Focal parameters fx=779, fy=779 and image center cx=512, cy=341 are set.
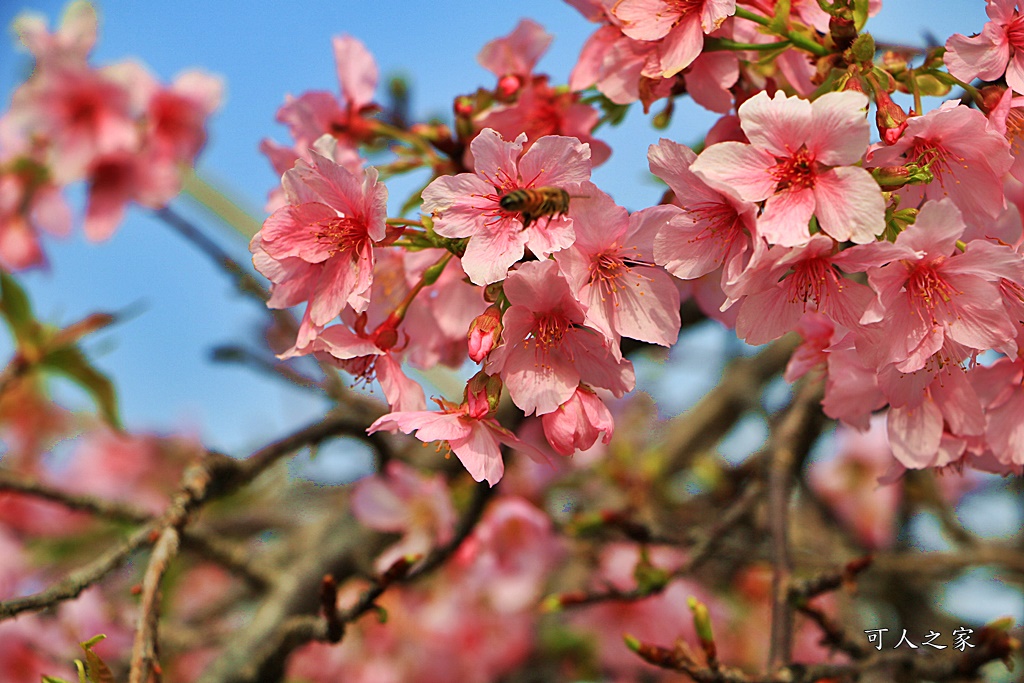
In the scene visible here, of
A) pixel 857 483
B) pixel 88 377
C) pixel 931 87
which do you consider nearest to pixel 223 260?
pixel 88 377

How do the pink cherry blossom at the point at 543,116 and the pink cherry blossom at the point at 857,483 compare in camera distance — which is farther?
the pink cherry blossom at the point at 857,483

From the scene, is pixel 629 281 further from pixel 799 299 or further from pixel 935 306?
pixel 935 306

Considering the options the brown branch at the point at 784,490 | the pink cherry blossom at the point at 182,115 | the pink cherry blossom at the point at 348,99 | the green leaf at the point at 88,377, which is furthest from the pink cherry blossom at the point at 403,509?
the pink cherry blossom at the point at 182,115

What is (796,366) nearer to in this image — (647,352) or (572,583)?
(647,352)

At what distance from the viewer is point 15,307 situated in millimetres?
2209

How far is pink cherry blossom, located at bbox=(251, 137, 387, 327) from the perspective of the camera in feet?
3.58

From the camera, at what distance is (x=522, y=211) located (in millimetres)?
990

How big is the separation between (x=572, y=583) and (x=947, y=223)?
2446 millimetres

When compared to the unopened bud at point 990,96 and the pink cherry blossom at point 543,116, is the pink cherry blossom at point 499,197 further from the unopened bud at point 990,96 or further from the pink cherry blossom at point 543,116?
the unopened bud at point 990,96

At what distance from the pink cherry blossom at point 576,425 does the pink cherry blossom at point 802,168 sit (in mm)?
317

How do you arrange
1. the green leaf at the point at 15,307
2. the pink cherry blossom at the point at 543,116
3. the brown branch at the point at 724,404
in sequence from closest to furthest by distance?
the pink cherry blossom at the point at 543,116 → the green leaf at the point at 15,307 → the brown branch at the point at 724,404

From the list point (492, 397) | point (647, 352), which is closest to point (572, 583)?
point (647, 352)

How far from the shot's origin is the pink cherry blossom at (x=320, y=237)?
1092 millimetres

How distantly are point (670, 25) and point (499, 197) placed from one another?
1.26ft
